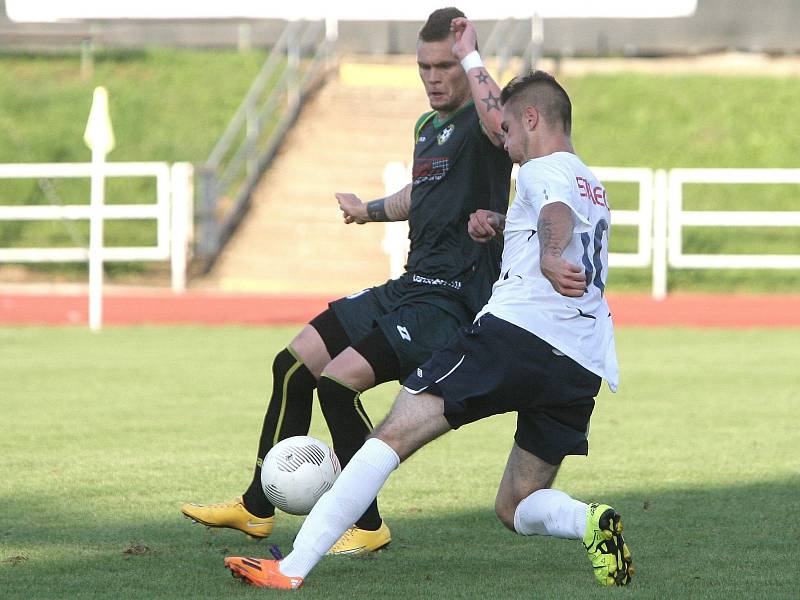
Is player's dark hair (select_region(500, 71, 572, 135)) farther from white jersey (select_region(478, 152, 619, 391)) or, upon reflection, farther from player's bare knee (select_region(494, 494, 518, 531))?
player's bare knee (select_region(494, 494, 518, 531))

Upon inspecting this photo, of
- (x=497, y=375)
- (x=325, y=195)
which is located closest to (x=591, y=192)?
(x=497, y=375)

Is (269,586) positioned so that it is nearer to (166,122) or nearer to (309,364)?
(309,364)

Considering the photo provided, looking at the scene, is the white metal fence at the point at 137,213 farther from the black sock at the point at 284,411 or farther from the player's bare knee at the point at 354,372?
the player's bare knee at the point at 354,372

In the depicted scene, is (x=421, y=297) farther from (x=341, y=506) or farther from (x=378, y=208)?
(x=341, y=506)

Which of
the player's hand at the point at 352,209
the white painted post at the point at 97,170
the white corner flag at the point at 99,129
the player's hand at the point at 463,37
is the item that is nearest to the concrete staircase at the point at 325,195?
the white painted post at the point at 97,170

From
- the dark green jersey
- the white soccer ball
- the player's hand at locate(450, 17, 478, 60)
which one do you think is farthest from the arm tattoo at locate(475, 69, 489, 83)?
the white soccer ball

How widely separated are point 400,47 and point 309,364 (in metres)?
28.5

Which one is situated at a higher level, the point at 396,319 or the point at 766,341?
the point at 396,319

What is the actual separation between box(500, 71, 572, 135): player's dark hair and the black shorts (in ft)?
2.57

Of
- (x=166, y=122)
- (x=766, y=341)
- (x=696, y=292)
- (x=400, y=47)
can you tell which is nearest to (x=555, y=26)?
(x=400, y=47)

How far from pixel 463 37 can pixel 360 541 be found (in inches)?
84.6

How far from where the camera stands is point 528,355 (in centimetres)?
548

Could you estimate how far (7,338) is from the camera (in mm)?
16703

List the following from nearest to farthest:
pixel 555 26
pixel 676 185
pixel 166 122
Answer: pixel 676 185 < pixel 166 122 < pixel 555 26
